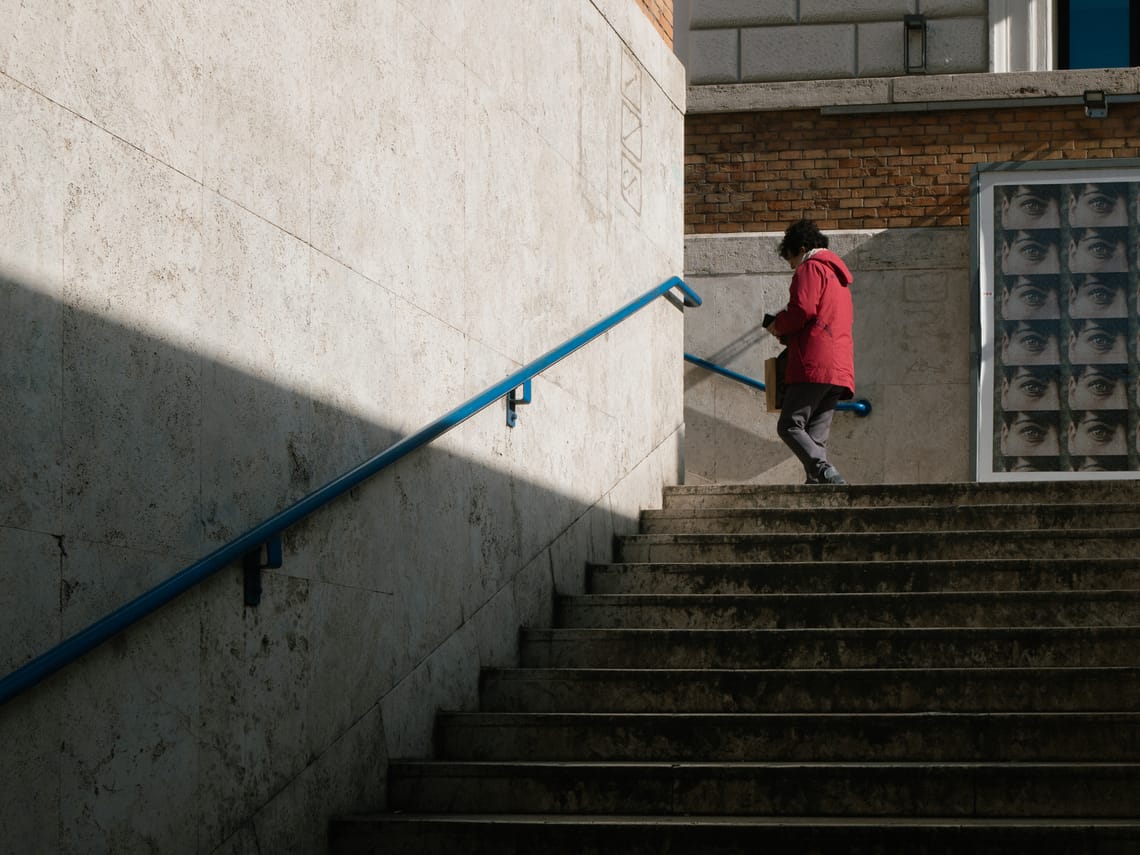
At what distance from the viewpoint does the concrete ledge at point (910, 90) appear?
12.3 metres

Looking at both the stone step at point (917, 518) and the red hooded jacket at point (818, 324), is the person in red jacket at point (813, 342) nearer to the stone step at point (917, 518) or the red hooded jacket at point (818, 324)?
the red hooded jacket at point (818, 324)

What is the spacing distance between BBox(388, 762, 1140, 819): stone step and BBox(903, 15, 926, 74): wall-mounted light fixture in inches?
324

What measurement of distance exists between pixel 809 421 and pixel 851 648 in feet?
10.7

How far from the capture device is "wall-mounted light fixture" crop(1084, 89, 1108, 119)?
12.2 meters

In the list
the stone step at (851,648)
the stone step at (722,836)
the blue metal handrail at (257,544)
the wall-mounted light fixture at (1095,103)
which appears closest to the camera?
the blue metal handrail at (257,544)

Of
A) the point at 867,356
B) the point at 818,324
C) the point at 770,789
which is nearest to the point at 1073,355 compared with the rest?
the point at 867,356

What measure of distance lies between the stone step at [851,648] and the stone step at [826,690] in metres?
0.27

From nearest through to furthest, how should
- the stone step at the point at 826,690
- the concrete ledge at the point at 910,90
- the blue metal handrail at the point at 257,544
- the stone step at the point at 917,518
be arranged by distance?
the blue metal handrail at the point at 257,544 < the stone step at the point at 826,690 < the stone step at the point at 917,518 < the concrete ledge at the point at 910,90

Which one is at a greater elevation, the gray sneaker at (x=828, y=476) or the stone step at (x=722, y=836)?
the gray sneaker at (x=828, y=476)

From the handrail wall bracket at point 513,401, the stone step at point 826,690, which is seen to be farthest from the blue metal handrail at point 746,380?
the stone step at point 826,690

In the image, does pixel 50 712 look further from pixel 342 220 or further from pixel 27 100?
pixel 342 220

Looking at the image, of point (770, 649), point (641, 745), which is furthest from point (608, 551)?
point (641, 745)

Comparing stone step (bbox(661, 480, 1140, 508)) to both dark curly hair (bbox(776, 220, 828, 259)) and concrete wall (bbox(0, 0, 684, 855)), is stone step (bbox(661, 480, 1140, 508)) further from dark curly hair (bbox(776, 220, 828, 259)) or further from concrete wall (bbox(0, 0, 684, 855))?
dark curly hair (bbox(776, 220, 828, 259))

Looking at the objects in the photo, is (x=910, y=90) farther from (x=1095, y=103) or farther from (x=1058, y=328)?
(x=1058, y=328)
